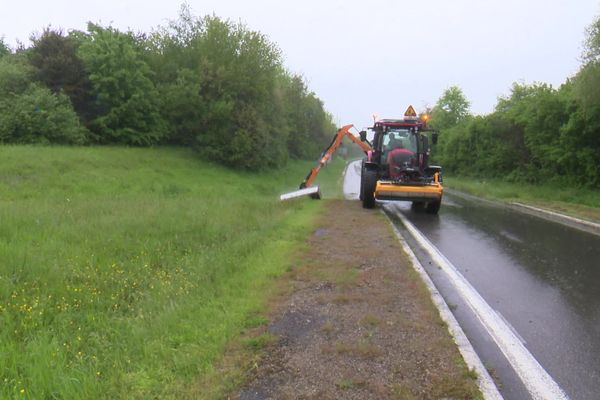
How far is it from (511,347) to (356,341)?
1.52 meters

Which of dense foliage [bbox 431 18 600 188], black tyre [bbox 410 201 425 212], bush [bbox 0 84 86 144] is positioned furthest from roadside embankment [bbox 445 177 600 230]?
bush [bbox 0 84 86 144]

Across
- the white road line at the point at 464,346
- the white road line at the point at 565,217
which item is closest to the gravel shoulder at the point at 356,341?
the white road line at the point at 464,346

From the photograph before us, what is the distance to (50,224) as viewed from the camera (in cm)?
1003

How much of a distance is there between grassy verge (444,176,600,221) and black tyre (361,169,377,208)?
19.1ft

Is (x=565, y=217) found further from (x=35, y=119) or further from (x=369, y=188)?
(x=35, y=119)

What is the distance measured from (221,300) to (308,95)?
5972cm

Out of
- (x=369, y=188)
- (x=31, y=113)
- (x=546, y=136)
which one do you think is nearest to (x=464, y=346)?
(x=369, y=188)

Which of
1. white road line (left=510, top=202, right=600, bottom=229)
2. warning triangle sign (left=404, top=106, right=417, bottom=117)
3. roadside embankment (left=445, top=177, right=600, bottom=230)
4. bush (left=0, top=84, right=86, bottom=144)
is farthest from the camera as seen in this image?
bush (left=0, top=84, right=86, bottom=144)

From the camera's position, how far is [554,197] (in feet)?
64.7

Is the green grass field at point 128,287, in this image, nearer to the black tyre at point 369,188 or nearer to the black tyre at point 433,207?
the black tyre at point 369,188

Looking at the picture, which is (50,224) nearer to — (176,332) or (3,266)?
(3,266)

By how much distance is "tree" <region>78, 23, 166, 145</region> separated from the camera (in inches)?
1123

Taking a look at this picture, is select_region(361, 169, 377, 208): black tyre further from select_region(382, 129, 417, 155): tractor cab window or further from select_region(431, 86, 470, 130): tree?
select_region(431, 86, 470, 130): tree

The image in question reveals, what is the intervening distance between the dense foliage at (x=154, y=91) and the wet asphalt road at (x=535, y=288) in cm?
2090
